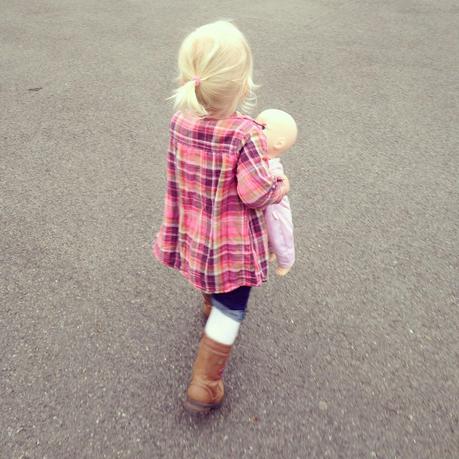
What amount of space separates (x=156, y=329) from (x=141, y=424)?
467 mm

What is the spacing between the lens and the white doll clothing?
1677 mm

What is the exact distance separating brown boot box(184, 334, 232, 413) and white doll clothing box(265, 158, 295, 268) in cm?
39

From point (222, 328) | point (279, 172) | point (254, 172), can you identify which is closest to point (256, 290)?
point (222, 328)

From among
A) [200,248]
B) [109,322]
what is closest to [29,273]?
[109,322]

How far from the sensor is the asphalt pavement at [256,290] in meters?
1.85

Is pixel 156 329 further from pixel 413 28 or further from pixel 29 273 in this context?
pixel 413 28

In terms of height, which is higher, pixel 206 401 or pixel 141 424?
pixel 206 401

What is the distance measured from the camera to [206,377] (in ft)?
6.04

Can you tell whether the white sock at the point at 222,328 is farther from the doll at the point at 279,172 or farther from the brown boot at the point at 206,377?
the doll at the point at 279,172

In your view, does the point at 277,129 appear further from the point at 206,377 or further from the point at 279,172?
the point at 206,377

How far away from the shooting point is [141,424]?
185 cm

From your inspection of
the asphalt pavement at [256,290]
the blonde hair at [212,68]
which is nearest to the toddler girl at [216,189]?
the blonde hair at [212,68]

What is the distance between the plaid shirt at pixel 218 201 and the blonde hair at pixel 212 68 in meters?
0.09

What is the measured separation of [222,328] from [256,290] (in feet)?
2.18
